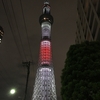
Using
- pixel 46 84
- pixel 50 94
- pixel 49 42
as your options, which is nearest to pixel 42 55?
pixel 49 42

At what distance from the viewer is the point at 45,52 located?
62.5m

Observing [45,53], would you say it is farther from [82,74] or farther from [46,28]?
[82,74]

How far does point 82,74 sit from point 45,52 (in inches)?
2101

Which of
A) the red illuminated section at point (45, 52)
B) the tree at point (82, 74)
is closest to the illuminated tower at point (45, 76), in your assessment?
the red illuminated section at point (45, 52)

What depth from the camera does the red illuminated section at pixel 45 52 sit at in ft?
202

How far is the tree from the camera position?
27.5ft

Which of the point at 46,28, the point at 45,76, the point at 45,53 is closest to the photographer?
the point at 45,53

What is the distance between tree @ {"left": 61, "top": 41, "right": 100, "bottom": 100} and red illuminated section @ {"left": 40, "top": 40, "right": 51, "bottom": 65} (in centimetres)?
5039

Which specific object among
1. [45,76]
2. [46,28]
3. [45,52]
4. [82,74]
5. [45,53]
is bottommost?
[82,74]

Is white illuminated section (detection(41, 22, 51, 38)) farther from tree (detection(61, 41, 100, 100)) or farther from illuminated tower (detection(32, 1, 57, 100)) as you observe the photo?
tree (detection(61, 41, 100, 100))

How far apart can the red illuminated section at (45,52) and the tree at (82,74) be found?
50393 millimetres

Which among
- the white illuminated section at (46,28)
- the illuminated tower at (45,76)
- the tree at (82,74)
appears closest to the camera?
the tree at (82,74)

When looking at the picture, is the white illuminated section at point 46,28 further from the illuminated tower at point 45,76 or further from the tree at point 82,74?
the tree at point 82,74

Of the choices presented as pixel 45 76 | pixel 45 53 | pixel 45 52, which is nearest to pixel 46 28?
pixel 45 52
